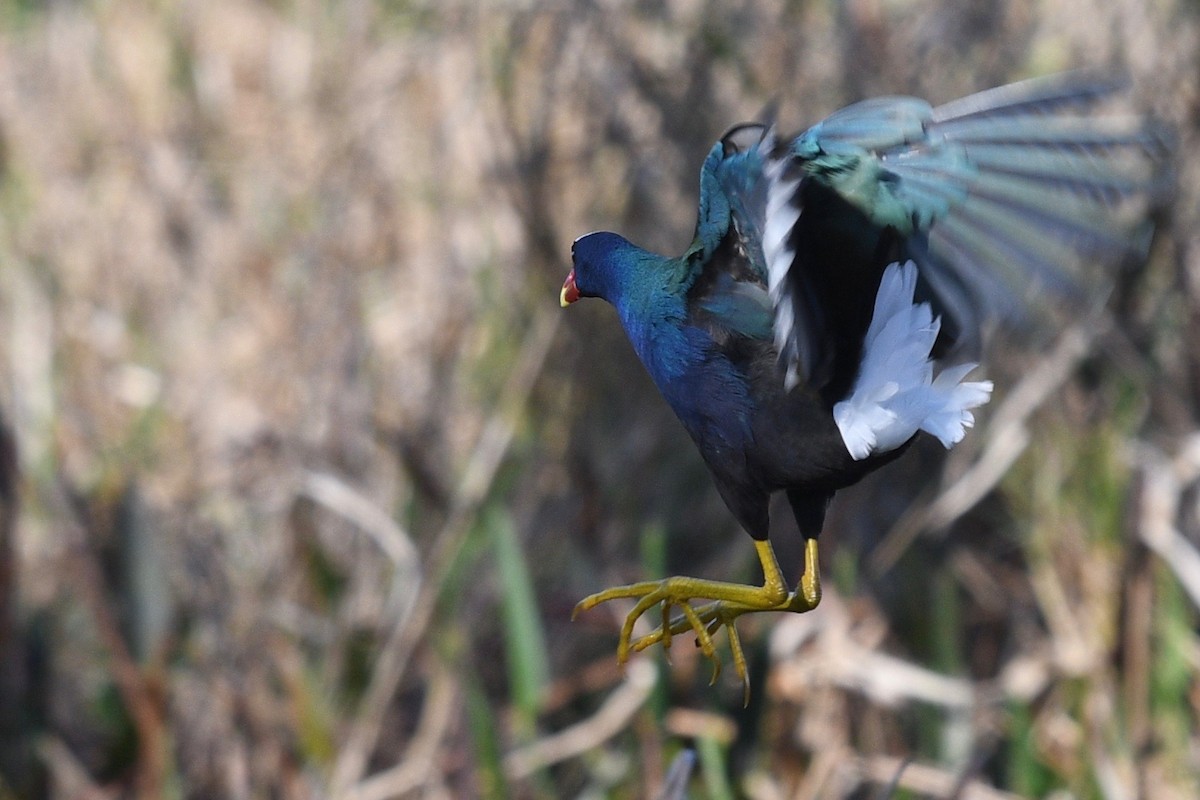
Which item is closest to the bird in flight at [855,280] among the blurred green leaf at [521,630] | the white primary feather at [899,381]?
the white primary feather at [899,381]

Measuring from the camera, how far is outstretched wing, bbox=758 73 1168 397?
1.24 m

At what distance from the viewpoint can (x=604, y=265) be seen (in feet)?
5.25

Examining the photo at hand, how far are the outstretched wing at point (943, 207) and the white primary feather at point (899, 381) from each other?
2 cm

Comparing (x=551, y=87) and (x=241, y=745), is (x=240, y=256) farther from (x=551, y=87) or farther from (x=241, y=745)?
(x=241, y=745)

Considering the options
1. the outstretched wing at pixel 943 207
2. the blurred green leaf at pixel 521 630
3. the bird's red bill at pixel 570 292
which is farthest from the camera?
the blurred green leaf at pixel 521 630

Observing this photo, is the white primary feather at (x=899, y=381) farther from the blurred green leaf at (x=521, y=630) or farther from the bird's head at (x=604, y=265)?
the blurred green leaf at (x=521, y=630)

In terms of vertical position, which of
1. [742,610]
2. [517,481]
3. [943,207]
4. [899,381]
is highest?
[943,207]

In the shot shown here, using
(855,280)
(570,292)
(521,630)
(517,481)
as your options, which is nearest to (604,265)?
(570,292)

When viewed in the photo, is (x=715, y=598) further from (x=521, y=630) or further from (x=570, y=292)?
(x=521, y=630)

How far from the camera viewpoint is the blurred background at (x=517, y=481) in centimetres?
281

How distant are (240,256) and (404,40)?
2.80 feet

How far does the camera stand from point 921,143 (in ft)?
4.56

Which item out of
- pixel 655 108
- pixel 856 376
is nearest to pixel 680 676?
pixel 655 108

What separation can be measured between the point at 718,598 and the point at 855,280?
14.8 inches
